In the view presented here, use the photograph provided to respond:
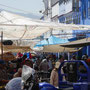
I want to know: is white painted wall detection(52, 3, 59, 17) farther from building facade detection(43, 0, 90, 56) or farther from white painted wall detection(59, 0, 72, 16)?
white painted wall detection(59, 0, 72, 16)

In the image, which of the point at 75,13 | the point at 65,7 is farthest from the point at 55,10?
the point at 75,13

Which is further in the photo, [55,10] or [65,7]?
[55,10]

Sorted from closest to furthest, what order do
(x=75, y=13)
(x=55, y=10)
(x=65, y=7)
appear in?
1. (x=75, y=13)
2. (x=65, y=7)
3. (x=55, y=10)

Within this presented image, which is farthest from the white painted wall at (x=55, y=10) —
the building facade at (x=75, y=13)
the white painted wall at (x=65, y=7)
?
the white painted wall at (x=65, y=7)

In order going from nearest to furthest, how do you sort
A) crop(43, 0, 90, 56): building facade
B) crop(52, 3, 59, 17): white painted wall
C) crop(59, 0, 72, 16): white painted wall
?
crop(43, 0, 90, 56): building facade
crop(59, 0, 72, 16): white painted wall
crop(52, 3, 59, 17): white painted wall

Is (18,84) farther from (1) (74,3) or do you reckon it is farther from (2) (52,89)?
(1) (74,3)

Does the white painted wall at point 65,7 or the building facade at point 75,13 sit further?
the white painted wall at point 65,7

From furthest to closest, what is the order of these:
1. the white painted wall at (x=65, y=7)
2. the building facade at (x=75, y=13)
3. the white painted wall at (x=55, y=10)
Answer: the white painted wall at (x=55, y=10) → the white painted wall at (x=65, y=7) → the building facade at (x=75, y=13)

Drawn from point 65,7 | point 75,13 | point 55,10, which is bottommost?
point 75,13

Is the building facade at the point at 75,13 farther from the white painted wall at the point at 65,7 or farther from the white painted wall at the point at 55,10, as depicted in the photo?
the white painted wall at the point at 55,10

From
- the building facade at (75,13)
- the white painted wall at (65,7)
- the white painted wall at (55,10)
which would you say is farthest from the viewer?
the white painted wall at (55,10)

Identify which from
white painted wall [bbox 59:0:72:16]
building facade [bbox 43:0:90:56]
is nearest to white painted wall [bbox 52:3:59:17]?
building facade [bbox 43:0:90:56]

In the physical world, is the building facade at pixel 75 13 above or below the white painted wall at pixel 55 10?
below

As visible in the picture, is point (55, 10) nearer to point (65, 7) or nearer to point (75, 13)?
point (65, 7)
